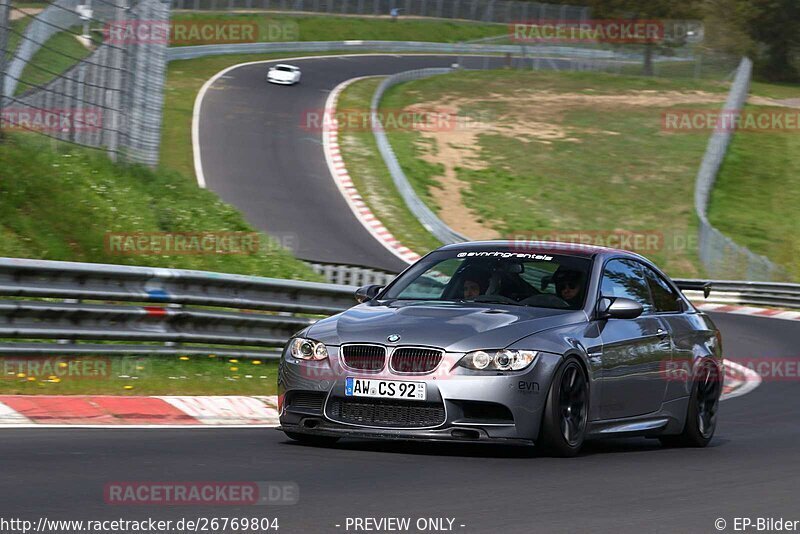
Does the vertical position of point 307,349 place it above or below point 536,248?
below

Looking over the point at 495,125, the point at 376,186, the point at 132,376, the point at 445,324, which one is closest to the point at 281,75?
the point at 495,125

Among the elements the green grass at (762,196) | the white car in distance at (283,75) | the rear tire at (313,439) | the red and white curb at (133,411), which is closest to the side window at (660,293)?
the rear tire at (313,439)

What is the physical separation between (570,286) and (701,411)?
6.01 feet

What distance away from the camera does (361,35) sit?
76312mm

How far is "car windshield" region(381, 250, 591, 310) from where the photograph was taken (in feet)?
30.4

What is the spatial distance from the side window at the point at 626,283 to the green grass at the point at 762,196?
25.9 m

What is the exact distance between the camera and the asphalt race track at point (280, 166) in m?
32.5

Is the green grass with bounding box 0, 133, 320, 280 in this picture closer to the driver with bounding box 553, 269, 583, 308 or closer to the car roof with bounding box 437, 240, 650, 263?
the car roof with bounding box 437, 240, 650, 263

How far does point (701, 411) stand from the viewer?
10453mm

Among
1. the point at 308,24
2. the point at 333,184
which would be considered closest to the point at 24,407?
the point at 333,184

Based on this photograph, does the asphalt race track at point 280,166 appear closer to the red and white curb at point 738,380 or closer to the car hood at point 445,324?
the red and white curb at point 738,380

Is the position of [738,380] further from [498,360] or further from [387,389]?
[387,389]

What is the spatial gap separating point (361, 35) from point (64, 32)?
61878 millimetres

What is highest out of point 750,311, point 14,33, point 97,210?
point 14,33
